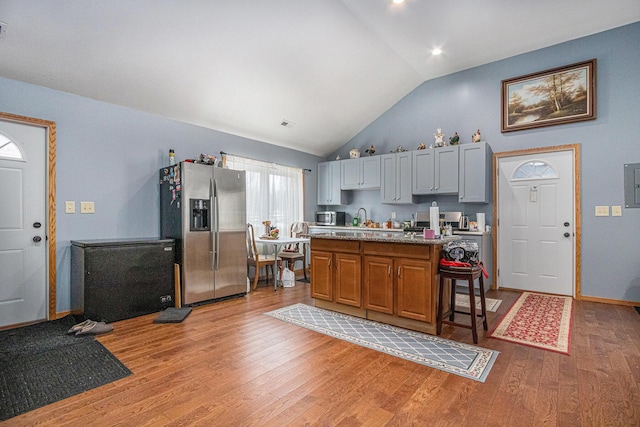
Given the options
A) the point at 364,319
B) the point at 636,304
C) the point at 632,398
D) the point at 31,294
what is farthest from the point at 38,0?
the point at 636,304

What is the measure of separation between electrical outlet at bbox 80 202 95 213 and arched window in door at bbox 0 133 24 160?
0.71 meters

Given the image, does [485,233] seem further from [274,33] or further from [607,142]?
[274,33]

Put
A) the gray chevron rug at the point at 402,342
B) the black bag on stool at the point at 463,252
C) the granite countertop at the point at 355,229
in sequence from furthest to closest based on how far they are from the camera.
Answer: the granite countertop at the point at 355,229, the black bag on stool at the point at 463,252, the gray chevron rug at the point at 402,342

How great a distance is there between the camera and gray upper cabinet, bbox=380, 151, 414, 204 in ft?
18.6

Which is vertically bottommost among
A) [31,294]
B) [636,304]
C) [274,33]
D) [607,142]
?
[636,304]

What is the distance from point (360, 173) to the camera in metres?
6.31

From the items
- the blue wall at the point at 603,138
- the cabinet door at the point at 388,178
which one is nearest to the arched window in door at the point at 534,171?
the blue wall at the point at 603,138

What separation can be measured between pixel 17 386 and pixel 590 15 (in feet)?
22.1

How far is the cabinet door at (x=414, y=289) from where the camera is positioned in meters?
2.99

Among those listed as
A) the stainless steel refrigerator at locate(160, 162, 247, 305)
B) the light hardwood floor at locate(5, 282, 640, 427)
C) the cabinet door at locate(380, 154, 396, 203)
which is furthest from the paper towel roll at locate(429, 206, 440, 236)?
the stainless steel refrigerator at locate(160, 162, 247, 305)

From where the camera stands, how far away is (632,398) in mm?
1989

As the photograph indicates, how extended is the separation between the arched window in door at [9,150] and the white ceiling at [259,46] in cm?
65

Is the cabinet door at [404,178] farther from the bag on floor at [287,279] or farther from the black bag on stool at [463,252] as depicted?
the black bag on stool at [463,252]

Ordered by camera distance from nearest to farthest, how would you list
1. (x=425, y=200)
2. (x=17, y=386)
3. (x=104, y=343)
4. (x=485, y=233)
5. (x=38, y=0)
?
(x=17, y=386) → (x=38, y=0) → (x=104, y=343) → (x=485, y=233) → (x=425, y=200)
